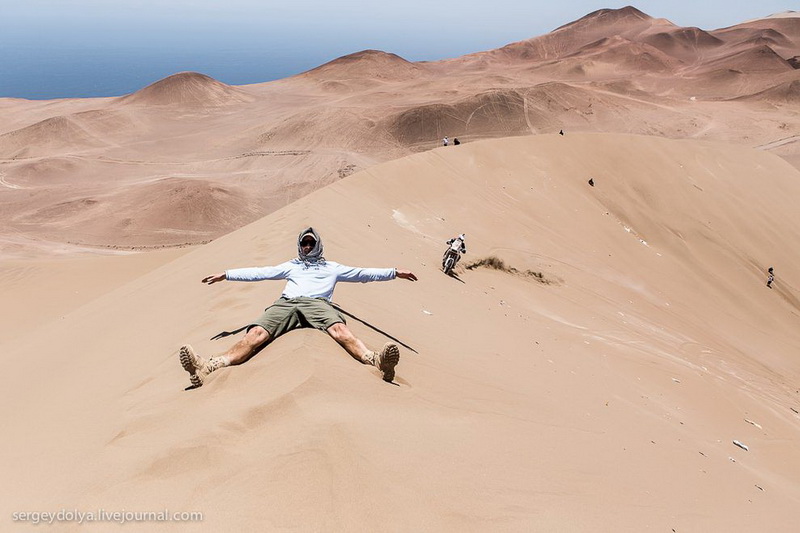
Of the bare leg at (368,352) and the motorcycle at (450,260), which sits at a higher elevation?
the bare leg at (368,352)

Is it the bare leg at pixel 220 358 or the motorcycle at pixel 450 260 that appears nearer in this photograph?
the bare leg at pixel 220 358

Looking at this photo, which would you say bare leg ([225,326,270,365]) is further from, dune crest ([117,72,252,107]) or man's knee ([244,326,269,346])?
dune crest ([117,72,252,107])

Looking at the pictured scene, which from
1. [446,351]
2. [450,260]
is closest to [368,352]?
[446,351]

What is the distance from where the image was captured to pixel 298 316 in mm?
3688

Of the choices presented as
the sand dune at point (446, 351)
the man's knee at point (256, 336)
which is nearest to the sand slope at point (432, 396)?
the sand dune at point (446, 351)

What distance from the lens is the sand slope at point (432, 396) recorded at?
Answer: 2230mm

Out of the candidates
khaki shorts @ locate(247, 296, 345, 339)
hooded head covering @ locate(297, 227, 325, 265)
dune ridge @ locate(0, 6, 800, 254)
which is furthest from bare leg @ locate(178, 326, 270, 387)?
dune ridge @ locate(0, 6, 800, 254)

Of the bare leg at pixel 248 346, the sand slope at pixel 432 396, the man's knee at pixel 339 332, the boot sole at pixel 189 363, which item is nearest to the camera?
the sand slope at pixel 432 396

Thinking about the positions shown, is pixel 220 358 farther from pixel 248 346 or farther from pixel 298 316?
pixel 298 316

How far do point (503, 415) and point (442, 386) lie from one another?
0.47 m

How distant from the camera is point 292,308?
3688mm

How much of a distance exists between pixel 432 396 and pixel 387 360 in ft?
1.49

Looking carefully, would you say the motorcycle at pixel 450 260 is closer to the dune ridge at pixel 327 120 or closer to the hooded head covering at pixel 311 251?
the hooded head covering at pixel 311 251

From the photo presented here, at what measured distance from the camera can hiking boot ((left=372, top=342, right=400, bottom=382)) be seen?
3.12 meters
